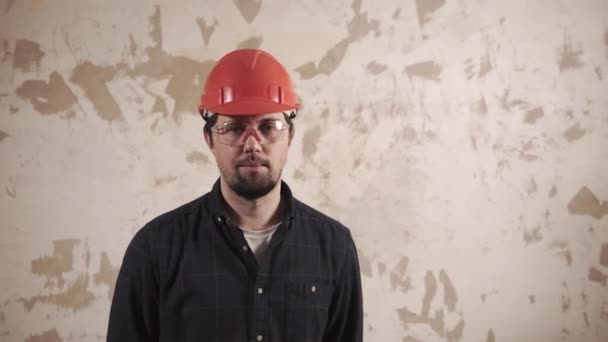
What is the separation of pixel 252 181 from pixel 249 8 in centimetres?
103

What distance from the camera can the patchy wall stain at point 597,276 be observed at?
213 cm

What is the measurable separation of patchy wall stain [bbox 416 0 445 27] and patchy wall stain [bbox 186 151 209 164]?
1.00 m

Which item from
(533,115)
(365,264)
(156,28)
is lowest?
(365,264)

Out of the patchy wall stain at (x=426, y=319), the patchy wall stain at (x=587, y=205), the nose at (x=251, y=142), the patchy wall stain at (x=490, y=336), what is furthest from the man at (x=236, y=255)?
the patchy wall stain at (x=587, y=205)

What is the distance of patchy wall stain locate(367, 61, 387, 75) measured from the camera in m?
1.96

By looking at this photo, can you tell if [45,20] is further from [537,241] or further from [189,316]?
[537,241]

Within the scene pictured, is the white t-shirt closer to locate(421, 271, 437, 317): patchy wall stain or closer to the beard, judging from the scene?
the beard

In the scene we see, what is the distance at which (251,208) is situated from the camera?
1.12 m

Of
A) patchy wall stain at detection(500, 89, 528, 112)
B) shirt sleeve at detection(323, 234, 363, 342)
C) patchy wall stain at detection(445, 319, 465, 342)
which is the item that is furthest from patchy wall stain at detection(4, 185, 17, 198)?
patchy wall stain at detection(500, 89, 528, 112)

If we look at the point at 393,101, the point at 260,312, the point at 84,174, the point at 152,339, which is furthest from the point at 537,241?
the point at 84,174

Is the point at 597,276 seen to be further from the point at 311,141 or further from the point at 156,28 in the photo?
the point at 156,28

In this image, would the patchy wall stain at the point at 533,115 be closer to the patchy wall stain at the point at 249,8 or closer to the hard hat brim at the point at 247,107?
the patchy wall stain at the point at 249,8

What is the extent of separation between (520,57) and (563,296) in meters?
1.02

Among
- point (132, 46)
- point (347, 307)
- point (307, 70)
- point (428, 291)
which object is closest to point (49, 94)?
Answer: point (132, 46)
